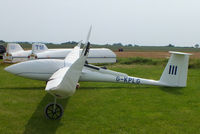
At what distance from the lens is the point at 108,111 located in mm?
7887

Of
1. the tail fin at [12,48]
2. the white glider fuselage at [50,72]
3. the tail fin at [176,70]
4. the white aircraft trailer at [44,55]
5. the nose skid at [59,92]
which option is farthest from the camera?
the tail fin at [12,48]

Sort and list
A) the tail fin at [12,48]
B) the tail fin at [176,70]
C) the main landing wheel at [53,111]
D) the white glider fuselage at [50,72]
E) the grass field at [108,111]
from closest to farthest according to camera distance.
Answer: the grass field at [108,111] → the main landing wheel at [53,111] → the tail fin at [176,70] → the white glider fuselage at [50,72] → the tail fin at [12,48]

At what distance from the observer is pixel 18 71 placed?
10.9 meters

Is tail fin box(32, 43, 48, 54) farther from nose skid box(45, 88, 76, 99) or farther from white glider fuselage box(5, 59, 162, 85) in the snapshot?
nose skid box(45, 88, 76, 99)

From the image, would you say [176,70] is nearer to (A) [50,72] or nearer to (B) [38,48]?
(A) [50,72]

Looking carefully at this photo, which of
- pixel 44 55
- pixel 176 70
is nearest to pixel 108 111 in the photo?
pixel 176 70

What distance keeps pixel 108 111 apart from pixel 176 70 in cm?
492

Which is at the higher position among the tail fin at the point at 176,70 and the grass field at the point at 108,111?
the tail fin at the point at 176,70

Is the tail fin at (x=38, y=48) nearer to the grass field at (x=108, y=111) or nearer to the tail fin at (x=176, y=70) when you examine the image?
the grass field at (x=108, y=111)

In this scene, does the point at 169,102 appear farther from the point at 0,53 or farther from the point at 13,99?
the point at 0,53

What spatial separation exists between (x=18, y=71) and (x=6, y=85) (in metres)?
1.90

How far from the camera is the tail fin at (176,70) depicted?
10.7m

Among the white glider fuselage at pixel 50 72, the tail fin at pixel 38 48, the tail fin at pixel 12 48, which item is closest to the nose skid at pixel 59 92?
the white glider fuselage at pixel 50 72

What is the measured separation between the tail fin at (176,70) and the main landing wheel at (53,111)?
6583mm
